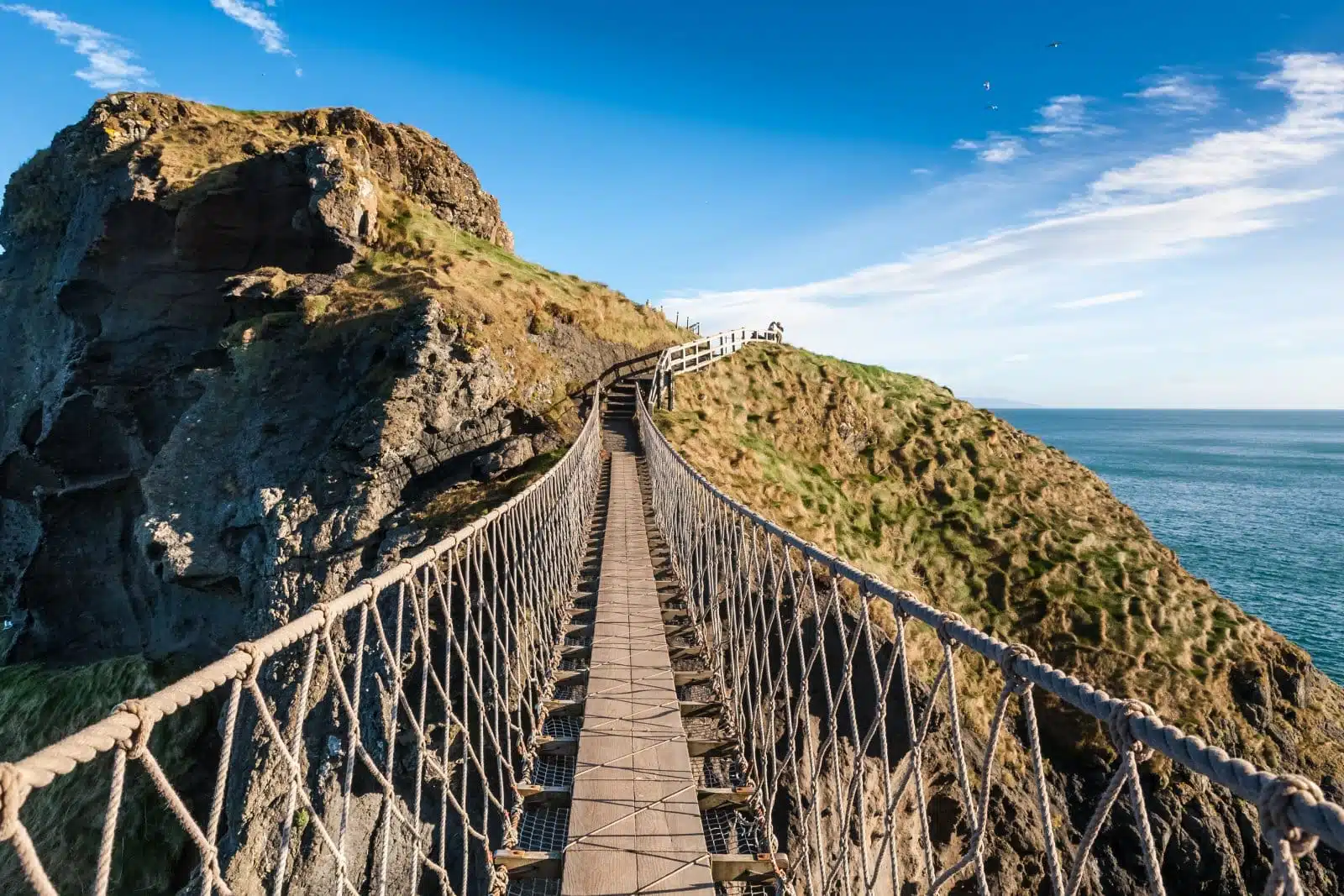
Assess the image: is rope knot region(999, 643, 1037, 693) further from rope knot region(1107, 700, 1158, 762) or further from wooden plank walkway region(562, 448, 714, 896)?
wooden plank walkway region(562, 448, 714, 896)

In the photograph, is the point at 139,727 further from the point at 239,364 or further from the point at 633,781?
the point at 239,364

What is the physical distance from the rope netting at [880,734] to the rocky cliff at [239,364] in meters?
4.77

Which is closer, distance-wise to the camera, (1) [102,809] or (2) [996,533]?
(1) [102,809]

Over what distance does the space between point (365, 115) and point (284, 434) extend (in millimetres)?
16686

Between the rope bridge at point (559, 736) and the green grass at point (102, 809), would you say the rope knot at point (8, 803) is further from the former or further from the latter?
the green grass at point (102, 809)

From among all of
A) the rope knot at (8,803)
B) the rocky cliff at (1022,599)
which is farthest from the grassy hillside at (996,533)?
the rope knot at (8,803)

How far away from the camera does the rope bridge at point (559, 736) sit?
5.12 feet

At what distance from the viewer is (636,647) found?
564 cm

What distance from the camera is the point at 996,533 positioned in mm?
16656

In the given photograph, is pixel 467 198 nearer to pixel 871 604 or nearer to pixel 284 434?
pixel 284 434

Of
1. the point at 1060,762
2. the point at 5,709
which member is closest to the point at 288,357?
the point at 5,709

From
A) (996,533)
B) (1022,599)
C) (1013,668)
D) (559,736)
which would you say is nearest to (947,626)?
(1013,668)

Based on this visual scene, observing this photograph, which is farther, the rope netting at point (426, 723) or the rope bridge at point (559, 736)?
the rope netting at point (426, 723)

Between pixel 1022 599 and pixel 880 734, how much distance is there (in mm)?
12802
